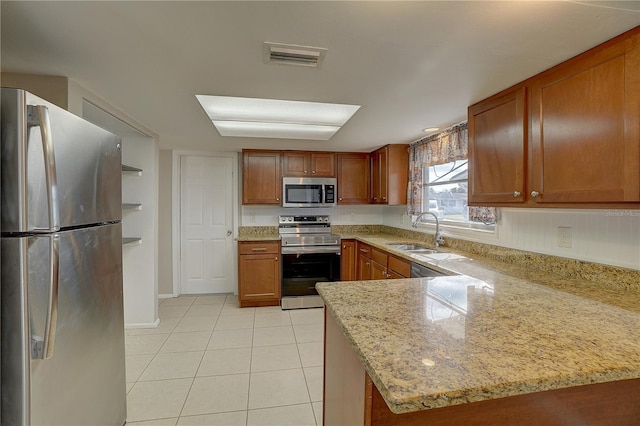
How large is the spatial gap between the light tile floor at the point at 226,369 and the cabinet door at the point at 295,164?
1838mm

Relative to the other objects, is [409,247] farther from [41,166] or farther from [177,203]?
[177,203]

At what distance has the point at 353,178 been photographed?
13.7 ft

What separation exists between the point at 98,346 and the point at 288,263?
238 centimetres

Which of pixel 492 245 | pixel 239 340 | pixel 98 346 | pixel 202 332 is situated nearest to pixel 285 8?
pixel 98 346

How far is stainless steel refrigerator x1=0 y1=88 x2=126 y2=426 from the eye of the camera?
1021 mm

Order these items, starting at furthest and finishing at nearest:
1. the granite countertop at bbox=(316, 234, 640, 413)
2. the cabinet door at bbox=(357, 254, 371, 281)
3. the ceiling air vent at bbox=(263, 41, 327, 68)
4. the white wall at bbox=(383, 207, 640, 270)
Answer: the cabinet door at bbox=(357, 254, 371, 281), the white wall at bbox=(383, 207, 640, 270), the ceiling air vent at bbox=(263, 41, 327, 68), the granite countertop at bbox=(316, 234, 640, 413)

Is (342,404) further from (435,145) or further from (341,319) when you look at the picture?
(435,145)

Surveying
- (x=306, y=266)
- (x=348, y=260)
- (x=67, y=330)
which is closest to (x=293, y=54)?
(x=67, y=330)

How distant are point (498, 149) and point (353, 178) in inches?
94.9

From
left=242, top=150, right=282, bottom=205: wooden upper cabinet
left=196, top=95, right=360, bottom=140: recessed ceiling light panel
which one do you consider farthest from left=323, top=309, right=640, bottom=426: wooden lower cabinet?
left=242, top=150, right=282, bottom=205: wooden upper cabinet

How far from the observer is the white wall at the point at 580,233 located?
1495 mm

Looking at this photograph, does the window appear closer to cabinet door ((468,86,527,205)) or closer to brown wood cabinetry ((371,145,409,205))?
brown wood cabinetry ((371,145,409,205))

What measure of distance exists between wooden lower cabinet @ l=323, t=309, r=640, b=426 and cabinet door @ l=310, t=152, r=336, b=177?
126 inches

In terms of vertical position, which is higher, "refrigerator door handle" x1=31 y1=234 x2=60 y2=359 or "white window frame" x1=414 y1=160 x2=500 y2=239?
"white window frame" x1=414 y1=160 x2=500 y2=239
